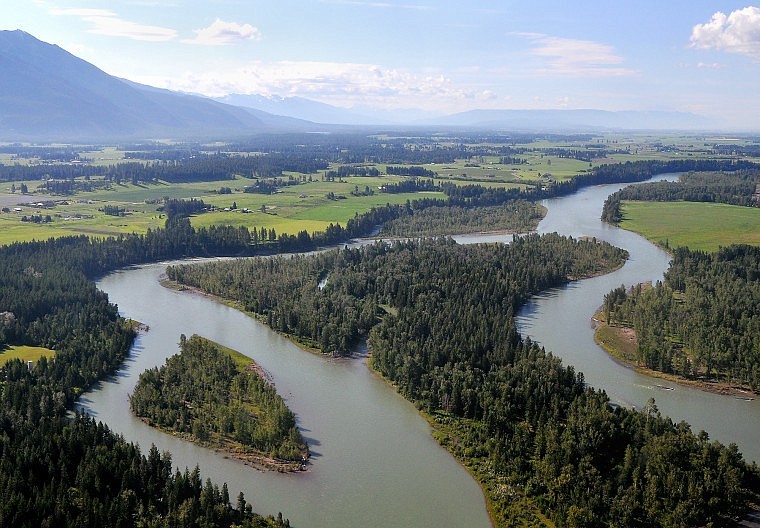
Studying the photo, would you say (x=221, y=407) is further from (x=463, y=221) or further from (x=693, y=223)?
(x=693, y=223)

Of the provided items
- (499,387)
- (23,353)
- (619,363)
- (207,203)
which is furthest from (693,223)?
(23,353)

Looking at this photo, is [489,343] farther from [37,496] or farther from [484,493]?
[37,496]

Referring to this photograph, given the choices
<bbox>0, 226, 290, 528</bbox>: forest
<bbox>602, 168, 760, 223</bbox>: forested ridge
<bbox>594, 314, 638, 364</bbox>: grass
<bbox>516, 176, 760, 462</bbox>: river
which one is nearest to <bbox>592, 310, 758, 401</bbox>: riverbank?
<bbox>594, 314, 638, 364</bbox>: grass

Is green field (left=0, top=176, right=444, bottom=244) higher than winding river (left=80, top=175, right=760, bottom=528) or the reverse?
higher

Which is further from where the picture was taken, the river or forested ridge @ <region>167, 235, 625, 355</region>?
forested ridge @ <region>167, 235, 625, 355</region>

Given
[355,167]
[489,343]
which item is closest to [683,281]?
[489,343]

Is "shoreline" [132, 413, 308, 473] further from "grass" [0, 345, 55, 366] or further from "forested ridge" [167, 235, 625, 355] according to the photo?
"grass" [0, 345, 55, 366]
